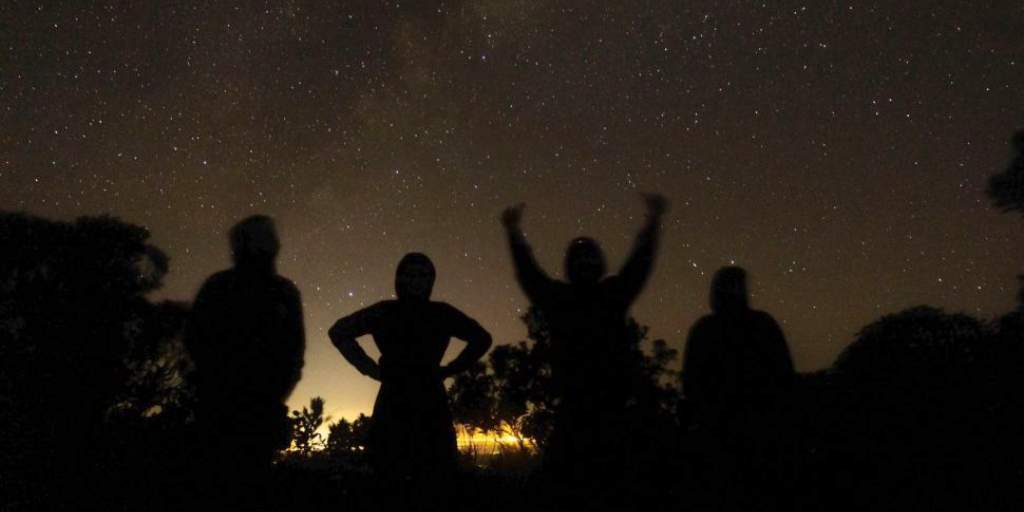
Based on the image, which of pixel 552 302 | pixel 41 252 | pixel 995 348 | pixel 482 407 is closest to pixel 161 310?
pixel 41 252

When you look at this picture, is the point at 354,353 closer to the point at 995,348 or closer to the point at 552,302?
the point at 552,302

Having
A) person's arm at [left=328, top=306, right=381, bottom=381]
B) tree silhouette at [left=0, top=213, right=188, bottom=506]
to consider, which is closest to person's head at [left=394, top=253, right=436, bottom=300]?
person's arm at [left=328, top=306, right=381, bottom=381]

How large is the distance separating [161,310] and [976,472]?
25.7 meters

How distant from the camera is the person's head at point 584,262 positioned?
4.11 meters

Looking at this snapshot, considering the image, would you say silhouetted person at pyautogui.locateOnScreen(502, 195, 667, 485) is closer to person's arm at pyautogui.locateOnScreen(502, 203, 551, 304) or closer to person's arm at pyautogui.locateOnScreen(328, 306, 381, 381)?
person's arm at pyautogui.locateOnScreen(502, 203, 551, 304)

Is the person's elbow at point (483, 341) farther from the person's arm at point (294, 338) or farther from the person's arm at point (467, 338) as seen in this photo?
the person's arm at point (294, 338)

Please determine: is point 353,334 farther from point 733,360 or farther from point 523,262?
point 733,360

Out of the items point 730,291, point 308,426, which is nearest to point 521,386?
point 308,426

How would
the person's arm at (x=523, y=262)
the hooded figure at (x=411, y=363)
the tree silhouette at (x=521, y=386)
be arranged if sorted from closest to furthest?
the hooded figure at (x=411, y=363) < the person's arm at (x=523, y=262) < the tree silhouette at (x=521, y=386)

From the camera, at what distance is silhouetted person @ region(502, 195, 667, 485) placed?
3.83 metres

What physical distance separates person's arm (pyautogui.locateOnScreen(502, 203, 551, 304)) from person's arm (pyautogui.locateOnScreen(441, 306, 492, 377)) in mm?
424

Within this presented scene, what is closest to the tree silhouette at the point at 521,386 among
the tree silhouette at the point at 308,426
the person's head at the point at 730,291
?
the tree silhouette at the point at 308,426

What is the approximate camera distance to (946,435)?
42.0 ft

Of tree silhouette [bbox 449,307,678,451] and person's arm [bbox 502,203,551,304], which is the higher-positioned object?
tree silhouette [bbox 449,307,678,451]
